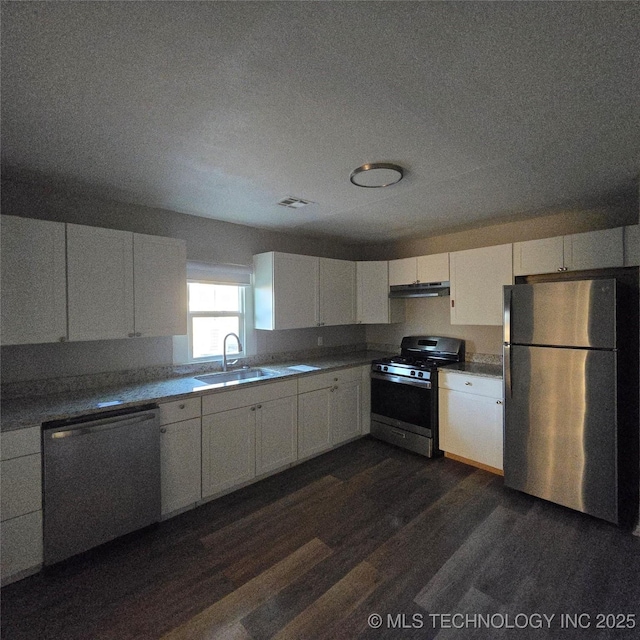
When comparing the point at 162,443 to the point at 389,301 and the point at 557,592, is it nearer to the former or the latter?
the point at 557,592

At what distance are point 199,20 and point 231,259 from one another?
2.53 m

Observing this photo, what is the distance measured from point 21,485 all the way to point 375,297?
3606mm

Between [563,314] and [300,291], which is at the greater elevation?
[300,291]

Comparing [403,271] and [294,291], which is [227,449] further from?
[403,271]

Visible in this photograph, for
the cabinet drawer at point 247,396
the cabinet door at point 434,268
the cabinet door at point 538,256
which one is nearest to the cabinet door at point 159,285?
the cabinet drawer at point 247,396

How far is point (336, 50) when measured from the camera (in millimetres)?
1158

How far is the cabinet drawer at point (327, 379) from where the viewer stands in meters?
3.23

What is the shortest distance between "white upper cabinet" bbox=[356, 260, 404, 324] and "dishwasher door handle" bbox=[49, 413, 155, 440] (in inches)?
111

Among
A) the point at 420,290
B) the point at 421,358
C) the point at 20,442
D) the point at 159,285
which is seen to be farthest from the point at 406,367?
the point at 20,442

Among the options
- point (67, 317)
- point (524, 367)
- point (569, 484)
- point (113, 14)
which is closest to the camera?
point (113, 14)

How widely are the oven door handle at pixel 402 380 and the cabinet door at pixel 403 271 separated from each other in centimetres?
115

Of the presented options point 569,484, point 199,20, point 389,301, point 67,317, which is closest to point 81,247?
point 67,317

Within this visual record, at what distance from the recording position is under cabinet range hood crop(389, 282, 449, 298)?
3707 millimetres

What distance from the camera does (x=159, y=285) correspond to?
267 cm
